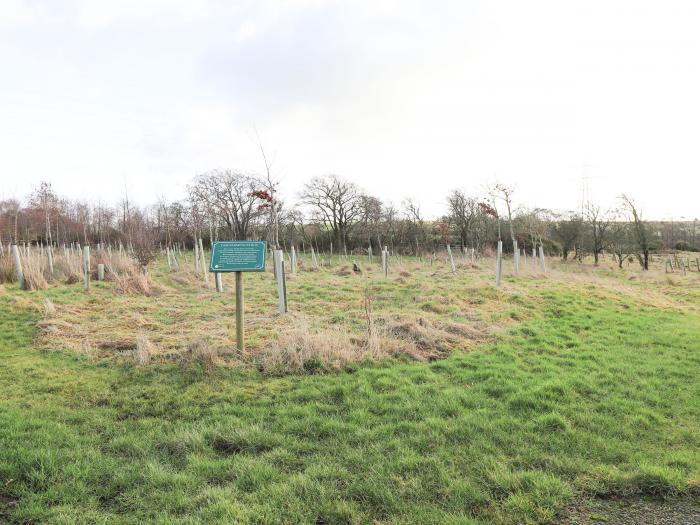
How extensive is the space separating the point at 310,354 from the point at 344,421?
206cm

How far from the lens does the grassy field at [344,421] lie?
120 inches

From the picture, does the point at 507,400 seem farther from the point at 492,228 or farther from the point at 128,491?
the point at 492,228

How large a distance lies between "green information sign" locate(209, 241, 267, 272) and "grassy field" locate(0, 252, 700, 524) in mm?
1398

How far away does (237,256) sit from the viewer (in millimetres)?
6602

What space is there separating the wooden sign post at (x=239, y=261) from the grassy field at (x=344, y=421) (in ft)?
1.91

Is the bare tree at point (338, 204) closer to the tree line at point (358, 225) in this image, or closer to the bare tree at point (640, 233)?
the tree line at point (358, 225)

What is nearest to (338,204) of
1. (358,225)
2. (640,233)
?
(358,225)

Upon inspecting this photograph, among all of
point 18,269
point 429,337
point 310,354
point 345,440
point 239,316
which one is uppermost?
point 18,269

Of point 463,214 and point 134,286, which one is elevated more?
point 463,214

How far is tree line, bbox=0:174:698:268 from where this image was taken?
30.9 m

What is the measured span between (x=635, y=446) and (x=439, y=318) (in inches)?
218

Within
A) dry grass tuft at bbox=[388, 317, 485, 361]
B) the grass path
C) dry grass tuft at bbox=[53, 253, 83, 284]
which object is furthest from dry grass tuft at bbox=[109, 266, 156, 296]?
dry grass tuft at bbox=[388, 317, 485, 361]

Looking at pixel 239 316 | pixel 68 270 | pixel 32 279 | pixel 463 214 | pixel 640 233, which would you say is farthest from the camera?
pixel 463 214

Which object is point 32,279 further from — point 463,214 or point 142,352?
point 463,214
